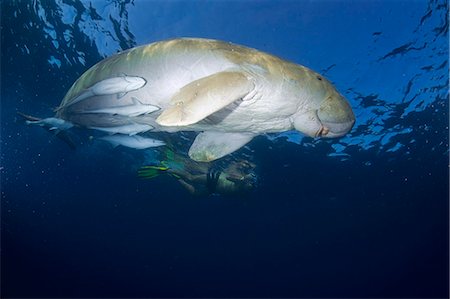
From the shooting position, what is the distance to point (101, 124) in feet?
17.3

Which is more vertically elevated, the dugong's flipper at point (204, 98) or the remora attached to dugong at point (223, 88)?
the remora attached to dugong at point (223, 88)

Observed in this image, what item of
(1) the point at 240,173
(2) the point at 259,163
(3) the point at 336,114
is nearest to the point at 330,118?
(3) the point at 336,114

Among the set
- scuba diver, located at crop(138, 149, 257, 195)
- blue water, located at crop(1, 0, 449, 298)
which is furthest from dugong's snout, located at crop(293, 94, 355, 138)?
scuba diver, located at crop(138, 149, 257, 195)

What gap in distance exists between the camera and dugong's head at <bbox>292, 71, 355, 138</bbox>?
3.52m

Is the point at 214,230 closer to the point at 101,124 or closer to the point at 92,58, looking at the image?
the point at 92,58

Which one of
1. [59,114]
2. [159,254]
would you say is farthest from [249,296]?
[59,114]

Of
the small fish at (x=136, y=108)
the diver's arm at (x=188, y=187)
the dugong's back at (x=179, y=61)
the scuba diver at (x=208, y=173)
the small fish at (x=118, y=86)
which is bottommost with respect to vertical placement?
the small fish at (x=136, y=108)

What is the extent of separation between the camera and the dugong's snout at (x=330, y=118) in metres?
3.52

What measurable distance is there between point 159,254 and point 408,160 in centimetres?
5800

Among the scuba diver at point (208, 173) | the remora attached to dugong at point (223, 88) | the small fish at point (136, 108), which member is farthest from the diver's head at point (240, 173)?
the remora attached to dugong at point (223, 88)

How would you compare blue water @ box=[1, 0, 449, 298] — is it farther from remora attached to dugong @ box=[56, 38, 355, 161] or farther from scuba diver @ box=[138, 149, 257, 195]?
remora attached to dugong @ box=[56, 38, 355, 161]

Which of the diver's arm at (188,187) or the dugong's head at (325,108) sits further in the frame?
the diver's arm at (188,187)

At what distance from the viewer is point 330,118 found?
11.6 ft

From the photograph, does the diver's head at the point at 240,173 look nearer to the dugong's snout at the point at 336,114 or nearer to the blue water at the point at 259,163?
the blue water at the point at 259,163
